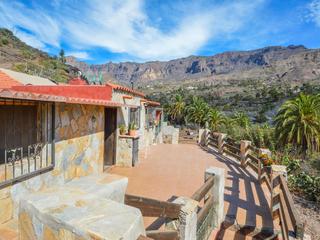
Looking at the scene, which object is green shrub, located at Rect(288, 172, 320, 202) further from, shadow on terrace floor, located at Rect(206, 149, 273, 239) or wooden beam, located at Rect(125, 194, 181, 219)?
wooden beam, located at Rect(125, 194, 181, 219)

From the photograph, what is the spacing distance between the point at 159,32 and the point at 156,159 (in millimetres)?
31656

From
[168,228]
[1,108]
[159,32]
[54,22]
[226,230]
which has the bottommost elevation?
[226,230]

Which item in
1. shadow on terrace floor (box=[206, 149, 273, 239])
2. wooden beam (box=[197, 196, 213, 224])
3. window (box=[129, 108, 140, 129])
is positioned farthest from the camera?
window (box=[129, 108, 140, 129])

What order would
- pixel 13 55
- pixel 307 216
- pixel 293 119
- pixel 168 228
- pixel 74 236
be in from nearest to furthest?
pixel 74 236
pixel 168 228
pixel 307 216
pixel 293 119
pixel 13 55

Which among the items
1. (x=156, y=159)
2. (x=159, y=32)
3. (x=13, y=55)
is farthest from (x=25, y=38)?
(x=156, y=159)

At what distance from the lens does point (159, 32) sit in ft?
124

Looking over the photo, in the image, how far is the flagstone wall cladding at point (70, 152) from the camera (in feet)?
12.8

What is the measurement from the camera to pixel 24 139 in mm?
4449

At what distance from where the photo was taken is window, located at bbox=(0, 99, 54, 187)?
401 cm

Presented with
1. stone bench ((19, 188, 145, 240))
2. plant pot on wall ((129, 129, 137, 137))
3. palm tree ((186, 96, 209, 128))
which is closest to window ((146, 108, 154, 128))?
plant pot on wall ((129, 129, 137, 137))

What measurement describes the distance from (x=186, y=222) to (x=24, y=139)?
3.47 metres

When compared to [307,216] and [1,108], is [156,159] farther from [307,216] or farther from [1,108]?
[1,108]

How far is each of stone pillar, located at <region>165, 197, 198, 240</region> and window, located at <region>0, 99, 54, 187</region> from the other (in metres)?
2.77

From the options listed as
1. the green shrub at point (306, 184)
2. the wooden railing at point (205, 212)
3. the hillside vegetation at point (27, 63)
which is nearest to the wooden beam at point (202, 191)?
the wooden railing at point (205, 212)
